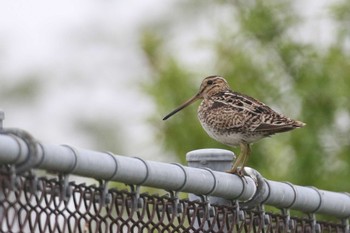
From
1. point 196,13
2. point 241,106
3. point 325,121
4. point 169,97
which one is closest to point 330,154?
point 325,121

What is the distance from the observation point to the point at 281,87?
1596 centimetres

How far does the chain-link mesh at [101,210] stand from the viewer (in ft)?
15.1

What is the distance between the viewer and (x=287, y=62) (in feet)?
53.7

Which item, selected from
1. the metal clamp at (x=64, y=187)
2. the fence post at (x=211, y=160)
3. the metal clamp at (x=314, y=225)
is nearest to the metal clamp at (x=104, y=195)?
the metal clamp at (x=64, y=187)

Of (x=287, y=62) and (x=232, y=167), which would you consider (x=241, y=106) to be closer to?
(x=232, y=167)

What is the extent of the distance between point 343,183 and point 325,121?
35.6 inches

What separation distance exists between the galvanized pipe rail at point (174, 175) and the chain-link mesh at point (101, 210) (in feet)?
0.18

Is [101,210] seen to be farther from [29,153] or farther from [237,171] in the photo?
[237,171]

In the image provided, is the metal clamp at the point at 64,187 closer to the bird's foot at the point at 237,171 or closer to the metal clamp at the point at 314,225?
the bird's foot at the point at 237,171

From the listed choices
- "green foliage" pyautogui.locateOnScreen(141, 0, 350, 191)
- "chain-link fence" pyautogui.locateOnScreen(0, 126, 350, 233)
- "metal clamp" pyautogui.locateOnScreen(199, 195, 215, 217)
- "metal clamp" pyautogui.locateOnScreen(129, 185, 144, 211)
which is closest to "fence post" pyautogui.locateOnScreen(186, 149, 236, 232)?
"chain-link fence" pyautogui.locateOnScreen(0, 126, 350, 233)

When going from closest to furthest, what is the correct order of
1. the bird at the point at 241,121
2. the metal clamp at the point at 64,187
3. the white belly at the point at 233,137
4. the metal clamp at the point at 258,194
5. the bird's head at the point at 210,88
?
the metal clamp at the point at 64,187, the metal clamp at the point at 258,194, the bird at the point at 241,121, the white belly at the point at 233,137, the bird's head at the point at 210,88

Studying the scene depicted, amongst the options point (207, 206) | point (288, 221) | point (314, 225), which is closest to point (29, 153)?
point (207, 206)

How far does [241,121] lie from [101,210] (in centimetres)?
258

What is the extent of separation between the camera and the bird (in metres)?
7.48
